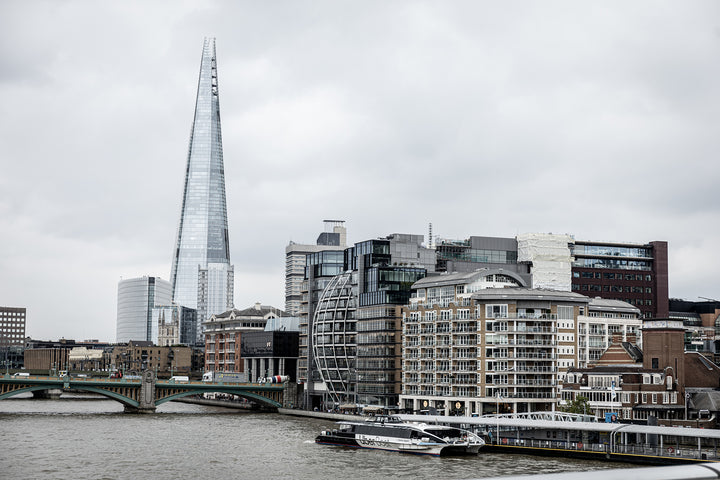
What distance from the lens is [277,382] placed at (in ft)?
622

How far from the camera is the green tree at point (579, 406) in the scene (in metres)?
119

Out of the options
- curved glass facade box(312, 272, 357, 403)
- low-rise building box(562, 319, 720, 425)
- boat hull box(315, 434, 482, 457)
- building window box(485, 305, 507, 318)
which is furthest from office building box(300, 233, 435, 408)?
boat hull box(315, 434, 482, 457)

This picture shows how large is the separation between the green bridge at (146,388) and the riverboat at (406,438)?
65.2 meters

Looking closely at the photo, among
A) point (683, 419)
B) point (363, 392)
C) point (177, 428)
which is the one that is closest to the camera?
point (683, 419)

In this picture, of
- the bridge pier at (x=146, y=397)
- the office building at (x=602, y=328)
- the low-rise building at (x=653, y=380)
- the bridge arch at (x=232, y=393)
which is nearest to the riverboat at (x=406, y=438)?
the low-rise building at (x=653, y=380)

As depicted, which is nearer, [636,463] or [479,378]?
[636,463]

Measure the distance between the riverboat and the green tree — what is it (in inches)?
788

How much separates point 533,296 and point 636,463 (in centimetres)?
4711

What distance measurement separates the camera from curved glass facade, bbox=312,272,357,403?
175 meters

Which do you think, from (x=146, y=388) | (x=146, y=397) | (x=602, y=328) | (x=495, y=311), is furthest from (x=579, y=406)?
(x=146, y=397)

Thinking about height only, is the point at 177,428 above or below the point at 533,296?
below

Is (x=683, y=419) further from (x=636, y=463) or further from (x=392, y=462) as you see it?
(x=392, y=462)

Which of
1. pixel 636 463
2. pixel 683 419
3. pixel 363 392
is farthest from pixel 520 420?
pixel 363 392

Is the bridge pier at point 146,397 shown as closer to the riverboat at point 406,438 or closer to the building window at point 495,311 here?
the riverboat at point 406,438
